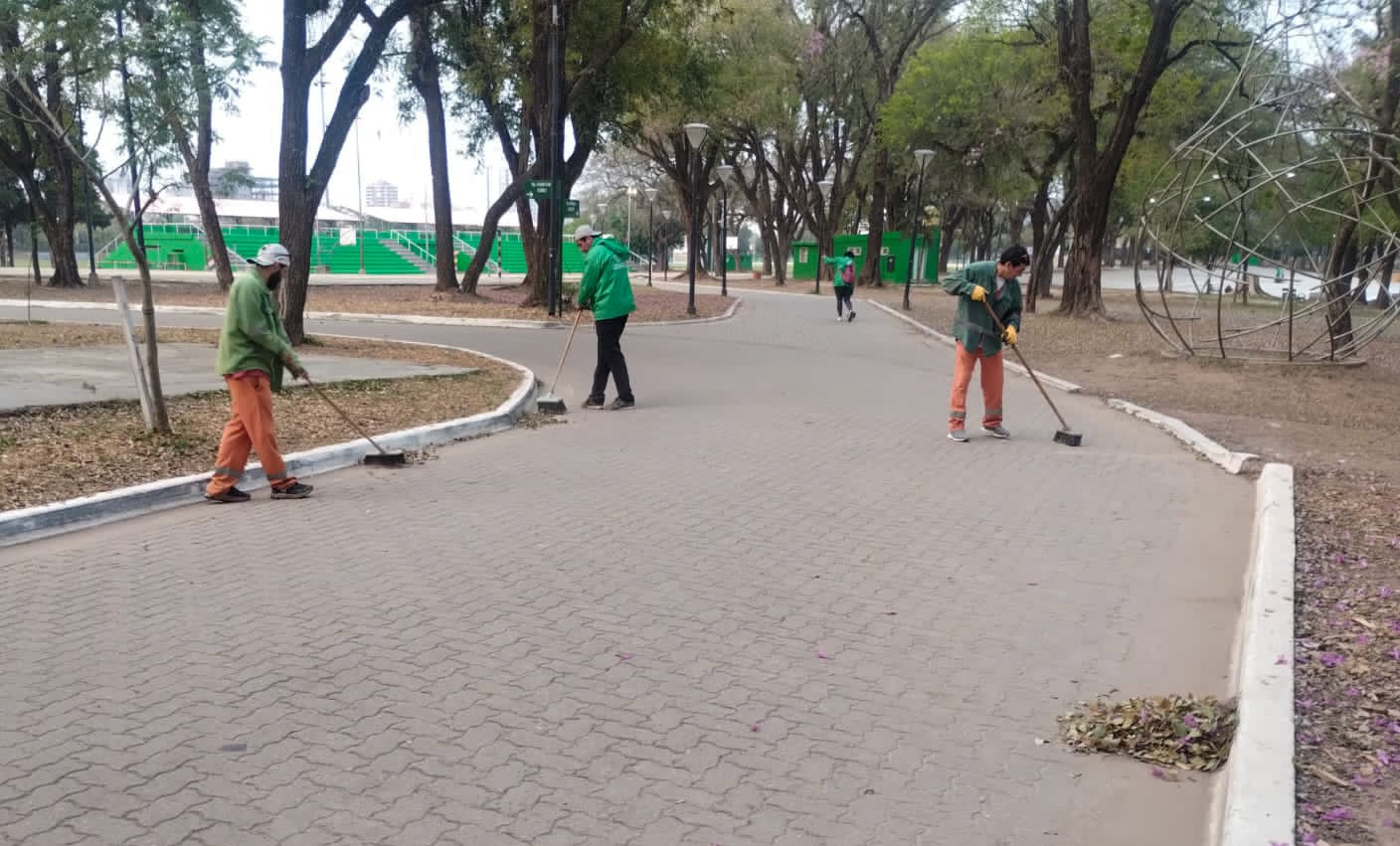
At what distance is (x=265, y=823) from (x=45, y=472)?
14.5 feet

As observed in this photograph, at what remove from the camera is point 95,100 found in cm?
1000

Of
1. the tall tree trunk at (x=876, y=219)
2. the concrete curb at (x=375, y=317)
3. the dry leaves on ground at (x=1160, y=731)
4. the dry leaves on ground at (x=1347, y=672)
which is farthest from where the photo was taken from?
the tall tree trunk at (x=876, y=219)

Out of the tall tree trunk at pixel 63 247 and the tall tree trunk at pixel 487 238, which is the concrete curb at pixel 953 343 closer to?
the tall tree trunk at pixel 487 238

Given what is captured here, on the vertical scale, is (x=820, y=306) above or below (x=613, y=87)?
below

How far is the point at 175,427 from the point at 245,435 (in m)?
1.98

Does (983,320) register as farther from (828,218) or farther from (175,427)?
(828,218)

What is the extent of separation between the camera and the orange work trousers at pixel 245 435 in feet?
20.5

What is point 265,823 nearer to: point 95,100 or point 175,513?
point 175,513

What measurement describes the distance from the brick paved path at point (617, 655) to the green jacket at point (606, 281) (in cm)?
275

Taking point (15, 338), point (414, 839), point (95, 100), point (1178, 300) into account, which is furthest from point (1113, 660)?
point (1178, 300)

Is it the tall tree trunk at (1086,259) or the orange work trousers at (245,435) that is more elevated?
the tall tree trunk at (1086,259)

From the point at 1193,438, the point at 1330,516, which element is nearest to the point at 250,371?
the point at 1330,516

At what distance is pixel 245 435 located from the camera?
248 inches

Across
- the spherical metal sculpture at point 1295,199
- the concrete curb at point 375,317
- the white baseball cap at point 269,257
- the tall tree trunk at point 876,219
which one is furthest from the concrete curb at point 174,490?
the tall tree trunk at point 876,219
